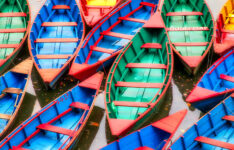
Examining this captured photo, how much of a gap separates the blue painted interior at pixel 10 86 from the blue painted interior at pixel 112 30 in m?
2.27

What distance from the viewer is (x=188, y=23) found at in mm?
14320

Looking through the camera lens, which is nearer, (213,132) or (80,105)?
(213,132)

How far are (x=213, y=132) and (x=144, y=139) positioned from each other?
2.27 m

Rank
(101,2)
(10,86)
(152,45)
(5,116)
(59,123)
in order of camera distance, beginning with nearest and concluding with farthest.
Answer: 1. (5,116)
2. (59,123)
3. (10,86)
4. (152,45)
5. (101,2)

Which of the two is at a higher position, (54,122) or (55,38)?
(55,38)

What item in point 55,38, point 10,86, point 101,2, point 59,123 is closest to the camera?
point 59,123

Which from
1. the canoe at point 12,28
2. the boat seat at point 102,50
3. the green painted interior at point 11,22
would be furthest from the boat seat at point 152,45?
the green painted interior at point 11,22

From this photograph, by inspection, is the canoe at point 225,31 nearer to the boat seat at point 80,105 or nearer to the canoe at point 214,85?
the canoe at point 214,85

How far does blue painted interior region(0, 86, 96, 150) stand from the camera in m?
9.70

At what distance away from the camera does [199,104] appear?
10227 mm

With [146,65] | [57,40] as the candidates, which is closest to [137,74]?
[146,65]

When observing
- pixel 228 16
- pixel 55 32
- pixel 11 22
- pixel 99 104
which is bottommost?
pixel 99 104

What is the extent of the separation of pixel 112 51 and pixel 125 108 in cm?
284

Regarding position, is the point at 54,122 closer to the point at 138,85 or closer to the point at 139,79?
the point at 138,85
